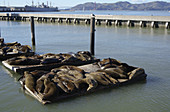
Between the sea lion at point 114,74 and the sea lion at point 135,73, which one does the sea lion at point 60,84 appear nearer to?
the sea lion at point 114,74

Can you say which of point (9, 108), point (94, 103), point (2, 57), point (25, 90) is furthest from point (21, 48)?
point (94, 103)

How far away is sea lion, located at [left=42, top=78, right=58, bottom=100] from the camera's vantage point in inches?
254

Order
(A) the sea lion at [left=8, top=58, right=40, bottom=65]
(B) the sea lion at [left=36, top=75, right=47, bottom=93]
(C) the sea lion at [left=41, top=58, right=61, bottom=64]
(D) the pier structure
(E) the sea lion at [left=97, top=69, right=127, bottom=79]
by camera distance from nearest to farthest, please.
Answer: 1. (B) the sea lion at [left=36, top=75, right=47, bottom=93]
2. (E) the sea lion at [left=97, top=69, right=127, bottom=79]
3. (A) the sea lion at [left=8, top=58, right=40, bottom=65]
4. (C) the sea lion at [left=41, top=58, right=61, bottom=64]
5. (D) the pier structure

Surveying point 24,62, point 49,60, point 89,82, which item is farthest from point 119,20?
point 89,82

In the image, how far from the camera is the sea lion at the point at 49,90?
644cm

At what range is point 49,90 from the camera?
21.6 ft

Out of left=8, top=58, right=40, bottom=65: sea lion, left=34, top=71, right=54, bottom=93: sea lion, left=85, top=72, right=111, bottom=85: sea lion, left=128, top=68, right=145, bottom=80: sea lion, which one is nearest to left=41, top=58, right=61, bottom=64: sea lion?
left=8, top=58, right=40, bottom=65: sea lion

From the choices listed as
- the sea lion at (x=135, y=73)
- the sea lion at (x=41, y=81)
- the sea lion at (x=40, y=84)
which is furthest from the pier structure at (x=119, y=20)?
the sea lion at (x=40, y=84)

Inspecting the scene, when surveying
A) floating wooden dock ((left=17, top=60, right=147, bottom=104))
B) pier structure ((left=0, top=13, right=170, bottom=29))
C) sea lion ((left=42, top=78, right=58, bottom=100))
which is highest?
pier structure ((left=0, top=13, right=170, bottom=29))

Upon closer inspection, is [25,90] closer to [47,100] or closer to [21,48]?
[47,100]

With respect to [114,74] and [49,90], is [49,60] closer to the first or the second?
[114,74]

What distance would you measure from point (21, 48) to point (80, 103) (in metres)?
7.35

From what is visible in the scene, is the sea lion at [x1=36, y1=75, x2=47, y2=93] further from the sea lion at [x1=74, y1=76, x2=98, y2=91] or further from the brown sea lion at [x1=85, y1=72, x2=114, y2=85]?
the brown sea lion at [x1=85, y1=72, x2=114, y2=85]

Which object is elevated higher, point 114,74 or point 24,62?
point 24,62
